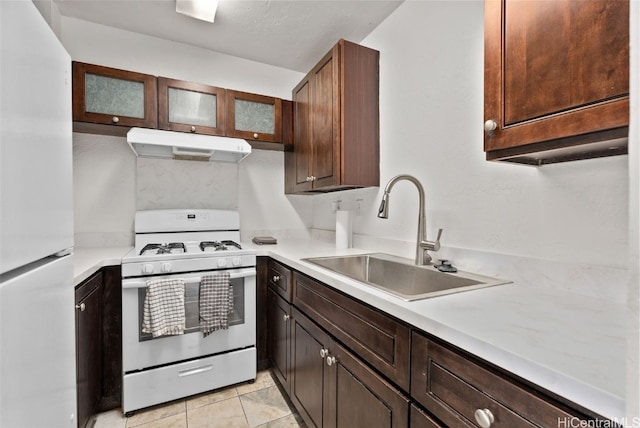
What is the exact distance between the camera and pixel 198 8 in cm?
192

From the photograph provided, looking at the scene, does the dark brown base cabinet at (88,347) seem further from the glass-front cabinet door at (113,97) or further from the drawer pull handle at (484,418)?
the drawer pull handle at (484,418)

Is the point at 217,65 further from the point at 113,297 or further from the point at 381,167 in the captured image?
the point at 113,297

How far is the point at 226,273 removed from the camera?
189 cm

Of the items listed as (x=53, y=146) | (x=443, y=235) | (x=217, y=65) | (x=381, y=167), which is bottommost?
(x=443, y=235)

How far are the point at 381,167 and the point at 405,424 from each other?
151 cm

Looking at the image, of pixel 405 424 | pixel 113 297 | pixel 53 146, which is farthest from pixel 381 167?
pixel 113 297

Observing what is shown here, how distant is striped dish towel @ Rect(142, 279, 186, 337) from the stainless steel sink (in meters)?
0.81

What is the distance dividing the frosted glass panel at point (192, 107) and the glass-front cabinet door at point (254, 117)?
13 centimetres

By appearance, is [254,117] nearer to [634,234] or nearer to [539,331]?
[539,331]

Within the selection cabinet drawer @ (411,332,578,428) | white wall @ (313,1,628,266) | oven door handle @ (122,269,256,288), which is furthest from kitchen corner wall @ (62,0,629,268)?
oven door handle @ (122,269,256,288)

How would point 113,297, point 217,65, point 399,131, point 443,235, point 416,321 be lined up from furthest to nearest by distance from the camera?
point 217,65
point 399,131
point 113,297
point 443,235
point 416,321

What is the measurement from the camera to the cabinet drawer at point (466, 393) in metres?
0.58

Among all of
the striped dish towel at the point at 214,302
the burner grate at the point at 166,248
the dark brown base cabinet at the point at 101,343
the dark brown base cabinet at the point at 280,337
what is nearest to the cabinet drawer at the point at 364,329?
the dark brown base cabinet at the point at 280,337

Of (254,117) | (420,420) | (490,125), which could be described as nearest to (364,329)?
(420,420)
